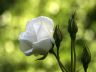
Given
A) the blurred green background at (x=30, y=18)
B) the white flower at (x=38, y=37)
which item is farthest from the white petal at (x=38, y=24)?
the blurred green background at (x=30, y=18)

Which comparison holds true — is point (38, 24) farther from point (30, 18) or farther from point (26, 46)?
point (30, 18)

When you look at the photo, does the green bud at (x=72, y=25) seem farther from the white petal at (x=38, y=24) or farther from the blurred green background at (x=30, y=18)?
the blurred green background at (x=30, y=18)

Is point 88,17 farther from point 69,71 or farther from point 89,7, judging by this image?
point 69,71

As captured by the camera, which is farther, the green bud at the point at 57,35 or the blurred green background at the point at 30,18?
the blurred green background at the point at 30,18

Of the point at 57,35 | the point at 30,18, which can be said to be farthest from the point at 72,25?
the point at 30,18

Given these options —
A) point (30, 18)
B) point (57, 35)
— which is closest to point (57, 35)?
point (57, 35)

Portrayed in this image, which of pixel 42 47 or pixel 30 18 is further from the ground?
pixel 42 47

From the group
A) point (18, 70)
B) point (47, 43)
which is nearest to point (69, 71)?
point (47, 43)

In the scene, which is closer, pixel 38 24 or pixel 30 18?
pixel 38 24
